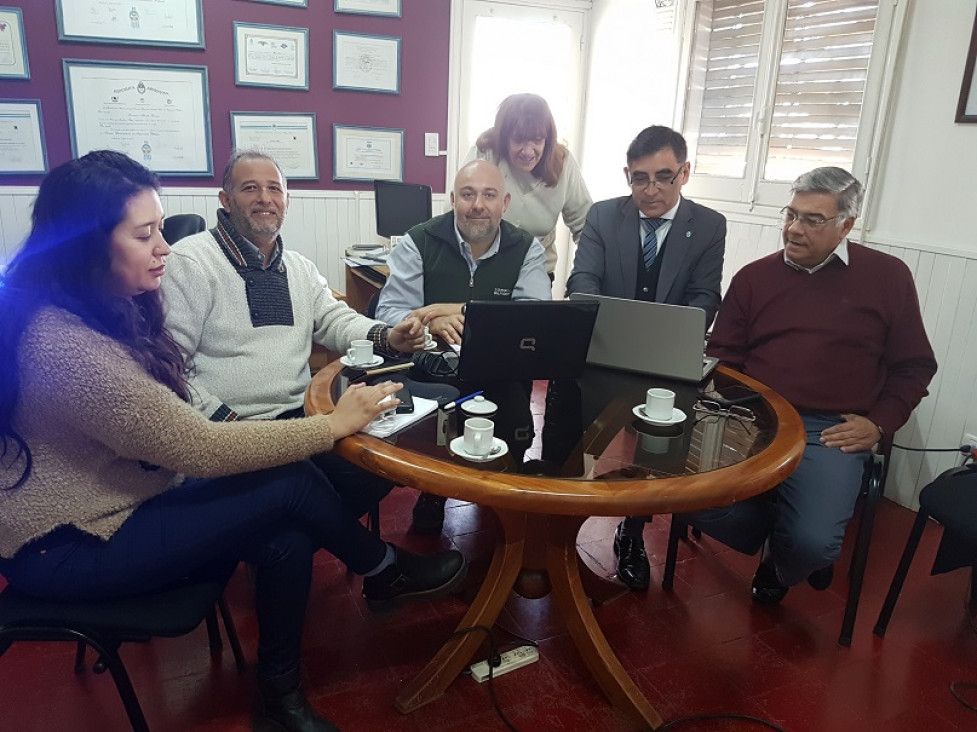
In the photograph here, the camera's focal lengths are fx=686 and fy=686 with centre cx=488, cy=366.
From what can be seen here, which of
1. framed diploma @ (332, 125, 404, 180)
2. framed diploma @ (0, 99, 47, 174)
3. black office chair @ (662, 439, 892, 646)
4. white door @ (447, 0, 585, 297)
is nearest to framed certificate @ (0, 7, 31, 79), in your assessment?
framed diploma @ (0, 99, 47, 174)

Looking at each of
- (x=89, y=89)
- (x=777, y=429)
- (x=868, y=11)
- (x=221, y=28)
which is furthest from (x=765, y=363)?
(x=89, y=89)

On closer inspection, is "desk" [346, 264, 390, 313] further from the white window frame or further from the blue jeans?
the blue jeans

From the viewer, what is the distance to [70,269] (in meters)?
1.18

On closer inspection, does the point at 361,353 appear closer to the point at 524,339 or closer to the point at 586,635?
the point at 524,339

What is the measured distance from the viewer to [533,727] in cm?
155

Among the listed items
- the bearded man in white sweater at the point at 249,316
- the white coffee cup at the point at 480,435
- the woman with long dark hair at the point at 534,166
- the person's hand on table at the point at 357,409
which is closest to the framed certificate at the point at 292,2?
the woman with long dark hair at the point at 534,166

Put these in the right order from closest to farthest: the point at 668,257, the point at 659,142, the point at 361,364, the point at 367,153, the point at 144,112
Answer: the point at 361,364, the point at 659,142, the point at 668,257, the point at 144,112, the point at 367,153

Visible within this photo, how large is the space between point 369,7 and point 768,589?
3.83 meters

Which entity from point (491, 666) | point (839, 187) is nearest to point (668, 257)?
point (839, 187)

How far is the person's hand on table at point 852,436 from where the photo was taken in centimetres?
189

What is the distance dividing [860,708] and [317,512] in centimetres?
137

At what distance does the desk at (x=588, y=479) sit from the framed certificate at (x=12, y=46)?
316 centimetres

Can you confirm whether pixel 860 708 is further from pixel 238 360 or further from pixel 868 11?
pixel 868 11

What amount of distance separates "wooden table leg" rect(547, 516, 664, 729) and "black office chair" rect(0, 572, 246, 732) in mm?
730
